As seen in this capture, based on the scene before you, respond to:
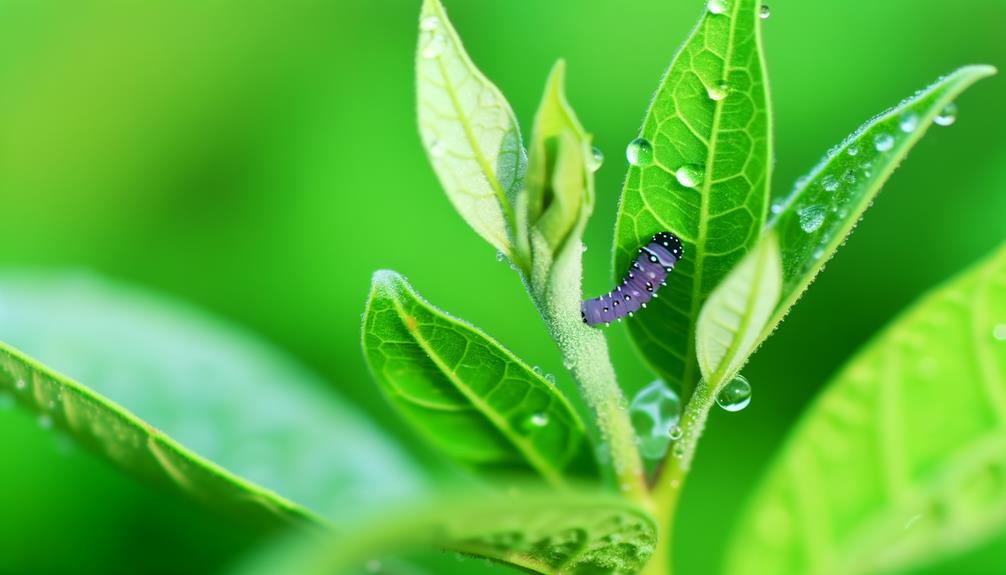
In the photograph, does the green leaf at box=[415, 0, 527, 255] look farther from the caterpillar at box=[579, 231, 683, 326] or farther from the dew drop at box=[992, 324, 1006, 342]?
the dew drop at box=[992, 324, 1006, 342]

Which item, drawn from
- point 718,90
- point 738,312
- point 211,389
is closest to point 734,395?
point 738,312

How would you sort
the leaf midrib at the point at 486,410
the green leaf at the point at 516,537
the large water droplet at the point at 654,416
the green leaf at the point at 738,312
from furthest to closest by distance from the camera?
the large water droplet at the point at 654,416 < the leaf midrib at the point at 486,410 < the green leaf at the point at 738,312 < the green leaf at the point at 516,537

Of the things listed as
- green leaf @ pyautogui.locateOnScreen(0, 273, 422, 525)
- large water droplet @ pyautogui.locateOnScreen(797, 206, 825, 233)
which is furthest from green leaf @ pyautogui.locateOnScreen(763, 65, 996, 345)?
green leaf @ pyautogui.locateOnScreen(0, 273, 422, 525)

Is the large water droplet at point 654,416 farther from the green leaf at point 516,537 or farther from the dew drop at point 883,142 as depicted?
the dew drop at point 883,142

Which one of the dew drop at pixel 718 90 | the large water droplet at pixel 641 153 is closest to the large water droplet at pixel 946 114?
the dew drop at pixel 718 90

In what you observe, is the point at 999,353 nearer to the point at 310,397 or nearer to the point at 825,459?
the point at 825,459

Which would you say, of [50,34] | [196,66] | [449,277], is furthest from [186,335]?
[50,34]
